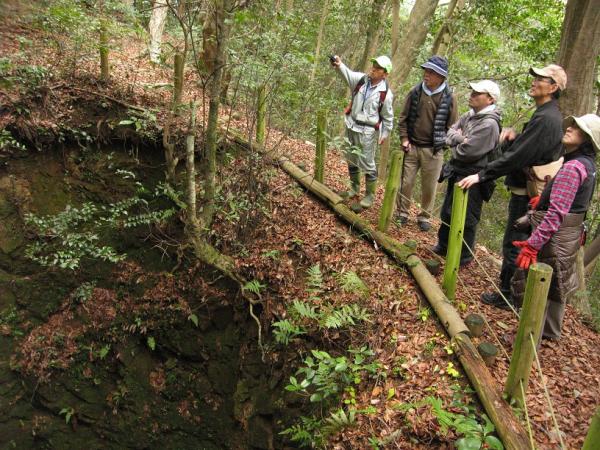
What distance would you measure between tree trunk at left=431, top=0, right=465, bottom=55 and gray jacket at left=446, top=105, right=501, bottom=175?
6.79m

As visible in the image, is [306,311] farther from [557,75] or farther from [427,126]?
[557,75]

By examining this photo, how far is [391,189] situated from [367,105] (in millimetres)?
1402

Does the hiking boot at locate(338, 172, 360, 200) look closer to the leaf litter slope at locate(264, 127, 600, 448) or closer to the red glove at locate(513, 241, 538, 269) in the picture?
the leaf litter slope at locate(264, 127, 600, 448)

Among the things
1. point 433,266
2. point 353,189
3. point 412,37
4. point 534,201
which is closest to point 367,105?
point 353,189

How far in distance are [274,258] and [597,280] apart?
14692mm

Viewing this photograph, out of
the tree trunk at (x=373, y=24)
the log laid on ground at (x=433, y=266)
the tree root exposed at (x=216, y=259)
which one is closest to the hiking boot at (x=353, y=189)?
the log laid on ground at (x=433, y=266)

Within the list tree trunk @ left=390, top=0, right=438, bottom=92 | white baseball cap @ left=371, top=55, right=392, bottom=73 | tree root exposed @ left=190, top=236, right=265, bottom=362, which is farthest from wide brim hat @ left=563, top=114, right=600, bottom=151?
tree trunk @ left=390, top=0, right=438, bottom=92

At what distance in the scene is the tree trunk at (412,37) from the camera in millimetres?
8609

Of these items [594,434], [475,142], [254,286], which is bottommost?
[254,286]

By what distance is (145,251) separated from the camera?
7.11 metres

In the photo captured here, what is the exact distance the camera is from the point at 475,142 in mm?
4906

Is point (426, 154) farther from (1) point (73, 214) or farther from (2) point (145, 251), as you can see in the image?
(1) point (73, 214)

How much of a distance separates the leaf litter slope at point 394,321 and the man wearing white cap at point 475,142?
2.92ft

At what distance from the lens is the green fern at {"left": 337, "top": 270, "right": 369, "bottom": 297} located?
488 centimetres
